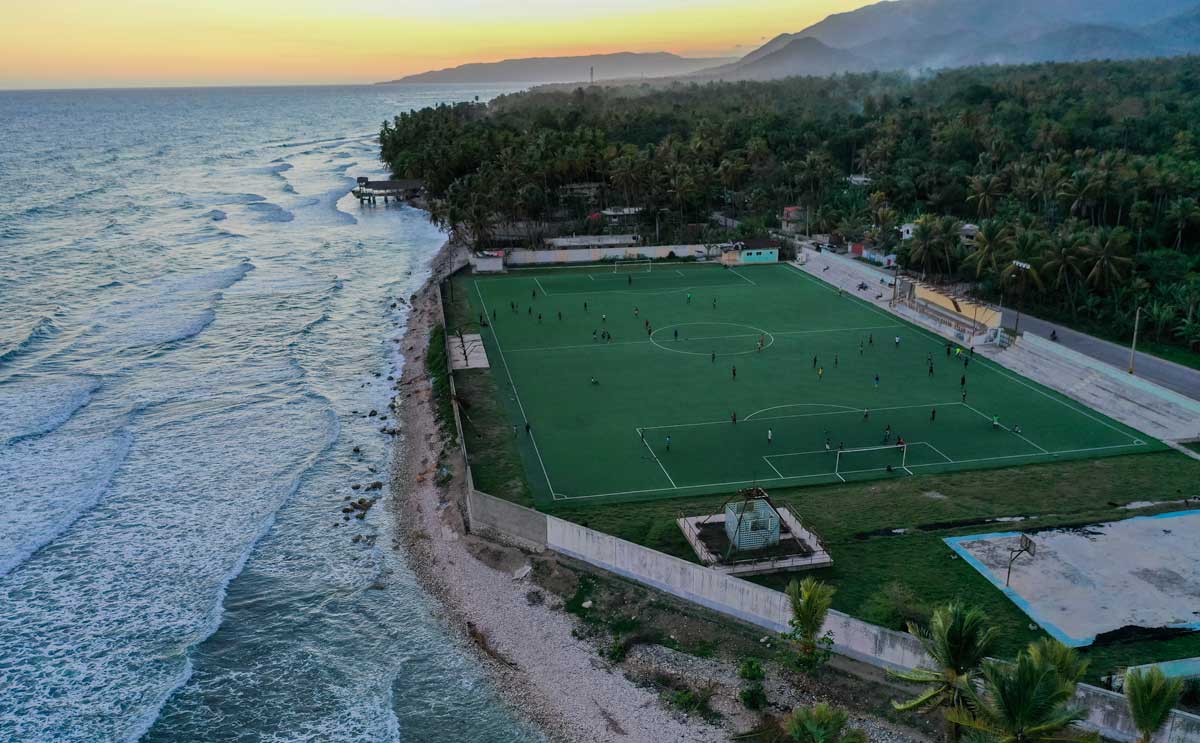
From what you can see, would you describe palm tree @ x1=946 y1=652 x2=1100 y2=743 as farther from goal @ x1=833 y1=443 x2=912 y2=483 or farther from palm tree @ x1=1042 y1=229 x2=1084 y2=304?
palm tree @ x1=1042 y1=229 x2=1084 y2=304

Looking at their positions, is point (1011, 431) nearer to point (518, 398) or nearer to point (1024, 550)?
point (1024, 550)

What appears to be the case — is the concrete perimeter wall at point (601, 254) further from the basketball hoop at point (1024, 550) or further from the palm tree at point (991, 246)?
the basketball hoop at point (1024, 550)

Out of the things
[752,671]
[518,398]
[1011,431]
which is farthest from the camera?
[518,398]

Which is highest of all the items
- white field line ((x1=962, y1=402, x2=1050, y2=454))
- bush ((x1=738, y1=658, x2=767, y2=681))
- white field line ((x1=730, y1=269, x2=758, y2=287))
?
white field line ((x1=730, y1=269, x2=758, y2=287))

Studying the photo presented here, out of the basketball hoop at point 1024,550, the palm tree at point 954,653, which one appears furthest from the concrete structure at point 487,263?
the palm tree at point 954,653

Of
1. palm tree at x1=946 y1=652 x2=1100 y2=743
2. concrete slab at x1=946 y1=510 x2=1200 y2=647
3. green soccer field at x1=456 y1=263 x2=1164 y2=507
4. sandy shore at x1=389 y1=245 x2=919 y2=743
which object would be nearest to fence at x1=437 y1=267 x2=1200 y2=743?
sandy shore at x1=389 y1=245 x2=919 y2=743

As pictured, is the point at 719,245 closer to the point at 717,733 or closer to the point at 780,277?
the point at 780,277

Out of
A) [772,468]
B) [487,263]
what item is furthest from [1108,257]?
[487,263]
